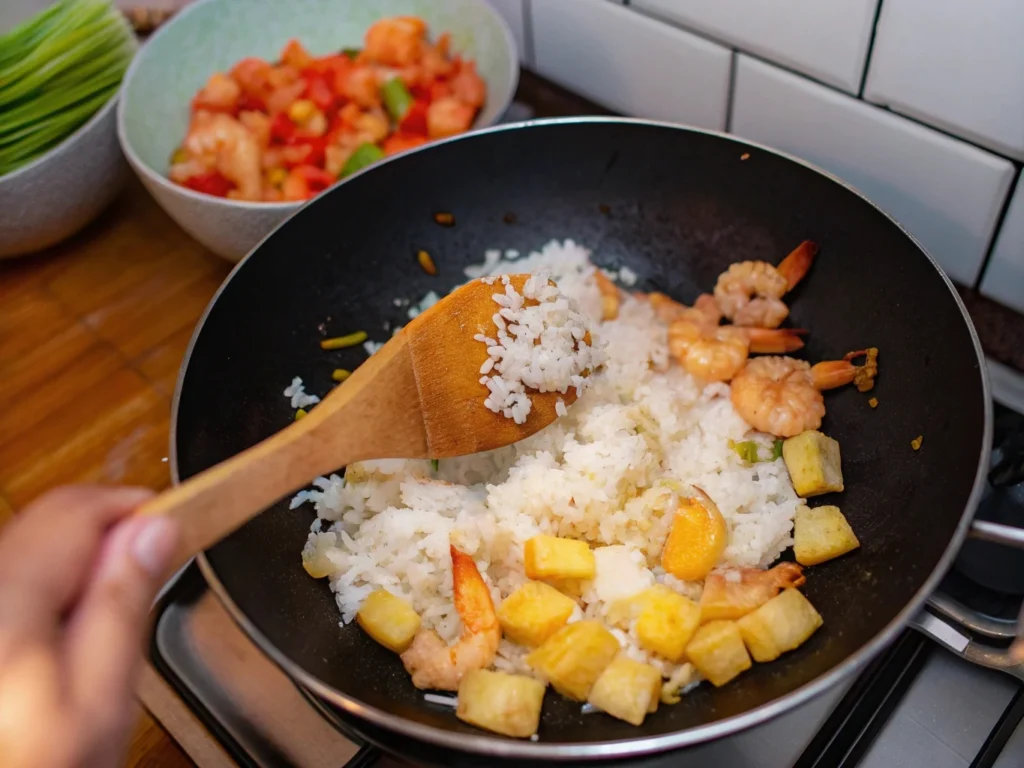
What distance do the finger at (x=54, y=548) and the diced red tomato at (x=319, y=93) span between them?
42.8 inches

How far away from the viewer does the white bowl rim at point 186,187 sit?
4.37 ft

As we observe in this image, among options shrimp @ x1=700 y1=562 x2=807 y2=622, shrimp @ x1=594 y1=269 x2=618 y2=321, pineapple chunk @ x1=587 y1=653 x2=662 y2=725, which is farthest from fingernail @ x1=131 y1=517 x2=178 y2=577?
shrimp @ x1=594 y1=269 x2=618 y2=321

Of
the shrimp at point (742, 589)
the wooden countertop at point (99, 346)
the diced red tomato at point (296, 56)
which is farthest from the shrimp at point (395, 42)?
the shrimp at point (742, 589)

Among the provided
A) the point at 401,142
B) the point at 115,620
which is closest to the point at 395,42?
the point at 401,142

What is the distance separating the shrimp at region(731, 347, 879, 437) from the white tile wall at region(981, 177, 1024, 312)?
0.81 ft

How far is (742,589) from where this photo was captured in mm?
973

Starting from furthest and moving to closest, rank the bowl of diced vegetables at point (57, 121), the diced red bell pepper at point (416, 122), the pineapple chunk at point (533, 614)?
the diced red bell pepper at point (416, 122)
the bowl of diced vegetables at point (57, 121)
the pineapple chunk at point (533, 614)

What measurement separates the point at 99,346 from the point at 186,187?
1.05 feet

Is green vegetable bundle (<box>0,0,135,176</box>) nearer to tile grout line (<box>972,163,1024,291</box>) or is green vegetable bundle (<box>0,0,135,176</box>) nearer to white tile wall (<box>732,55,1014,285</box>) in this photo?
white tile wall (<box>732,55,1014,285</box>)

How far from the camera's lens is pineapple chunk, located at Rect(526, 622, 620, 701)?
0.91m

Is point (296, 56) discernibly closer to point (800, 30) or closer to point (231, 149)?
point (231, 149)

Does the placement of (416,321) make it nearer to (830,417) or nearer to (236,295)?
(236,295)

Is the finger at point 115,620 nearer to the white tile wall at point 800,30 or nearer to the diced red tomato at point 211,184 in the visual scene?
the diced red tomato at point 211,184

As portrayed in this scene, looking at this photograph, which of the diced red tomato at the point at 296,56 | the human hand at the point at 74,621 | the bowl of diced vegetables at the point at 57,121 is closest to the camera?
the human hand at the point at 74,621
